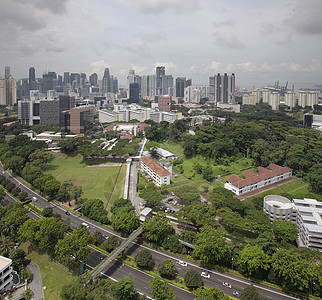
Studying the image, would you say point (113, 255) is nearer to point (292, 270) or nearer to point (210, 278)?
point (210, 278)

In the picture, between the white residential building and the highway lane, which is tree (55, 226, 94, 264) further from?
the white residential building

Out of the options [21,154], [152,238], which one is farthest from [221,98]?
[152,238]

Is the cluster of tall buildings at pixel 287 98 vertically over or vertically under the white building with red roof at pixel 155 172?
over

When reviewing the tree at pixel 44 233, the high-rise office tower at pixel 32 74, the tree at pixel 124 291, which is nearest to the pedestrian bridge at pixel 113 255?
the tree at pixel 124 291

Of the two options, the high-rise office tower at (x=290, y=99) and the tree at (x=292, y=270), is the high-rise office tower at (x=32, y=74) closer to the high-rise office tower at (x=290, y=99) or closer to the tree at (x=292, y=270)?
the high-rise office tower at (x=290, y=99)

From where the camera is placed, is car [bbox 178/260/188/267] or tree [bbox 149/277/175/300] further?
car [bbox 178/260/188/267]

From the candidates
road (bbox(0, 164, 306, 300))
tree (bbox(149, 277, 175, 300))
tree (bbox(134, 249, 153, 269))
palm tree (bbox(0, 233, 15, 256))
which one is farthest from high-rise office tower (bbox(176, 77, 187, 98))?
tree (bbox(149, 277, 175, 300))
